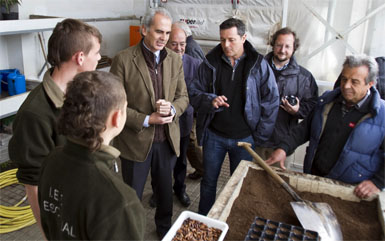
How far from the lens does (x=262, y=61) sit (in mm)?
2635

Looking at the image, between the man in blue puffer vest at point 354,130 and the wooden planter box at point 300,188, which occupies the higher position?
the man in blue puffer vest at point 354,130

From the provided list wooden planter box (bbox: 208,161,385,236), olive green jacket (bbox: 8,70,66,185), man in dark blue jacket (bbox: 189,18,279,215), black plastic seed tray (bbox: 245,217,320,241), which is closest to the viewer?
olive green jacket (bbox: 8,70,66,185)

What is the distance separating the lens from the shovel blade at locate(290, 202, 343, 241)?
1658mm

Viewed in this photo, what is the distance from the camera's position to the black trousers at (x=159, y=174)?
2602mm

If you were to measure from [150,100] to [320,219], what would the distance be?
1.42 meters

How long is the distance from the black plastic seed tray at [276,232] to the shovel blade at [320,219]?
9 cm

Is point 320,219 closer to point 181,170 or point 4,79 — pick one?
point 181,170

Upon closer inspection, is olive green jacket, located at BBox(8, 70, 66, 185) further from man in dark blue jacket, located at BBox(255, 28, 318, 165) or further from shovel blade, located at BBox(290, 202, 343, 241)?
man in dark blue jacket, located at BBox(255, 28, 318, 165)

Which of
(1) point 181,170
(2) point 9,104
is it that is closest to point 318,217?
(1) point 181,170

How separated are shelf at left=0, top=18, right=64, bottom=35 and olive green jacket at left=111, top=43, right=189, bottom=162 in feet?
5.93

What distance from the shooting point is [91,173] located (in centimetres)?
110

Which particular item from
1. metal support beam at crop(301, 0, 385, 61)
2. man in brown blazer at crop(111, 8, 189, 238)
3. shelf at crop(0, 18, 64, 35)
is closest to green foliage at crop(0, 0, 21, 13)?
shelf at crop(0, 18, 64, 35)

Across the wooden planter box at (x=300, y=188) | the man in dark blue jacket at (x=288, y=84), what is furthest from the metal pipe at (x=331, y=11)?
the wooden planter box at (x=300, y=188)

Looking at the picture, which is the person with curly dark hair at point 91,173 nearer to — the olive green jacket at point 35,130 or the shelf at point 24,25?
the olive green jacket at point 35,130
